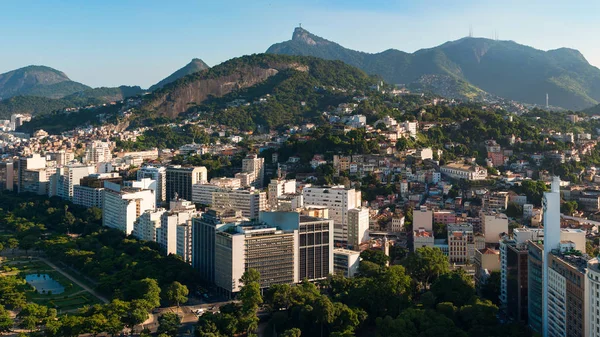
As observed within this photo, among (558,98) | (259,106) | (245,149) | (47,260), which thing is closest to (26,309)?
(47,260)

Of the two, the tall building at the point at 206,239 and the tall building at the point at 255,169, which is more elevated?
the tall building at the point at 255,169

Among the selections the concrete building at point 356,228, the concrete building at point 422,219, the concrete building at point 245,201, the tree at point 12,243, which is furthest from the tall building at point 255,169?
the tree at point 12,243

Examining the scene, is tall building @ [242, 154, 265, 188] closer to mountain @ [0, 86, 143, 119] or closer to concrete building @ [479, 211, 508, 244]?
A: concrete building @ [479, 211, 508, 244]

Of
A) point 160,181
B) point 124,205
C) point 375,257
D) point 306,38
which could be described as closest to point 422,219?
point 375,257

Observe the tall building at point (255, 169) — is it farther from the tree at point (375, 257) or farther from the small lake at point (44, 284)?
the small lake at point (44, 284)

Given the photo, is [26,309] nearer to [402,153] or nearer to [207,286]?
[207,286]

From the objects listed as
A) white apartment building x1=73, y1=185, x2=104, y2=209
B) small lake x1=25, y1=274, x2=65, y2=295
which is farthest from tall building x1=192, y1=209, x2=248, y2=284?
white apartment building x1=73, y1=185, x2=104, y2=209
